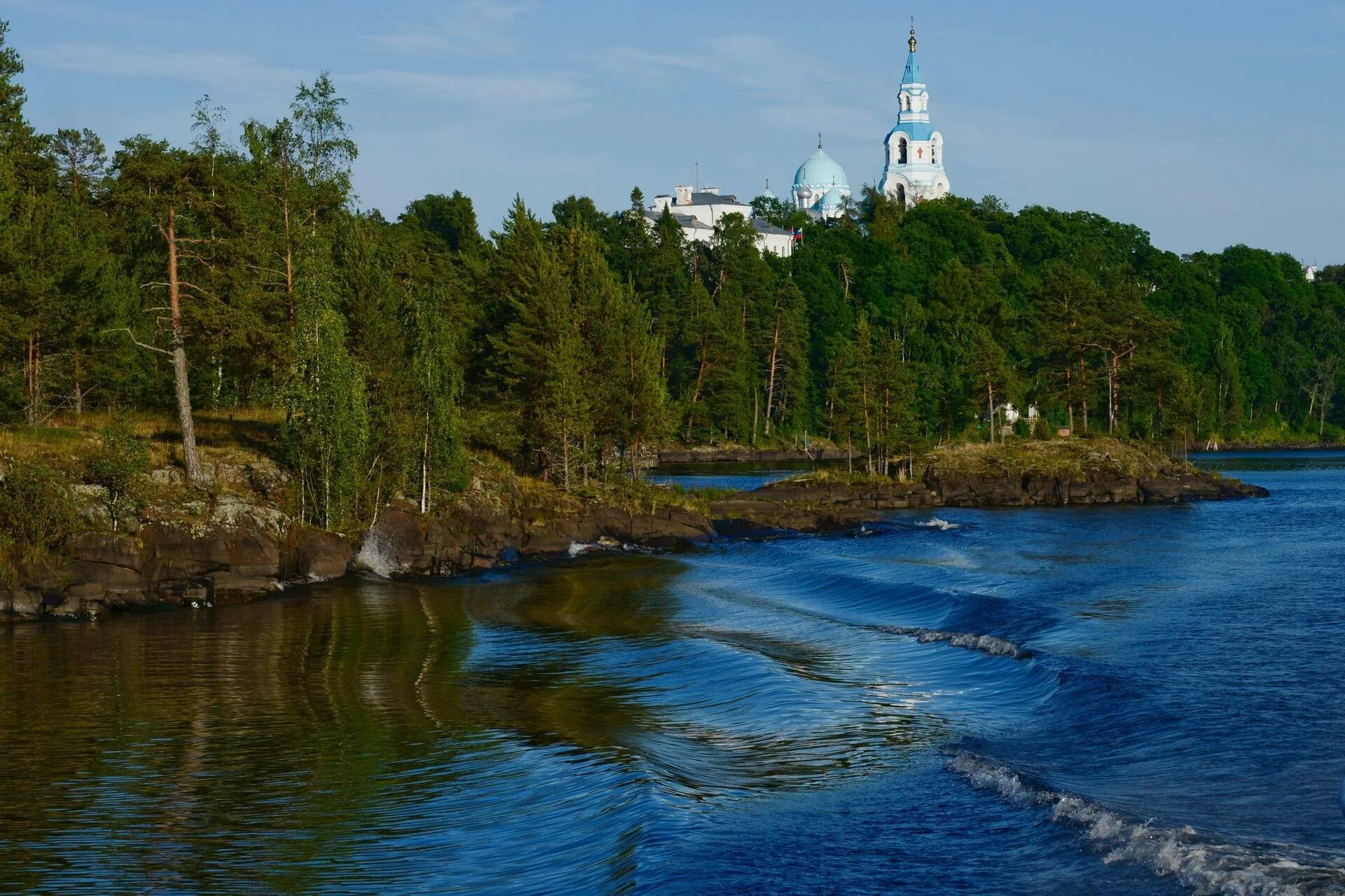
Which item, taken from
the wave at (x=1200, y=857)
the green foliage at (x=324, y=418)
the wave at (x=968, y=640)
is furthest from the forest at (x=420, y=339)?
the wave at (x=1200, y=857)

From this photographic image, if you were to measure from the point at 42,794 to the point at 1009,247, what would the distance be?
179183 millimetres

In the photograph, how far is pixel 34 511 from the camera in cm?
3891

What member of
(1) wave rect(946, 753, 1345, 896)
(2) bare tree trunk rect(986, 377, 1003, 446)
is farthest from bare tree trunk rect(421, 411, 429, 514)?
(2) bare tree trunk rect(986, 377, 1003, 446)

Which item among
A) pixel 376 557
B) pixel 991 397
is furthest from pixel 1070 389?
pixel 376 557

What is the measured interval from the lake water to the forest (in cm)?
1136

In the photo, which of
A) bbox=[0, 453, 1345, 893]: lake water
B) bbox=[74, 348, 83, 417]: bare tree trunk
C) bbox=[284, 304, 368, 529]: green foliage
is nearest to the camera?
bbox=[0, 453, 1345, 893]: lake water

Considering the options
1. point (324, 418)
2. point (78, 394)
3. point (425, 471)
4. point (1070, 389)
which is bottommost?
point (425, 471)

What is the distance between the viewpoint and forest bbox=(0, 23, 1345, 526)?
4766cm

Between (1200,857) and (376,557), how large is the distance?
37.5 metres

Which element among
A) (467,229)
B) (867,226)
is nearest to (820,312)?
(867,226)

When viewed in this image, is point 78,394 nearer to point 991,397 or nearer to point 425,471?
point 425,471

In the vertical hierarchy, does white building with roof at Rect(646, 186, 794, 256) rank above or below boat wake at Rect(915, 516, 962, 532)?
above

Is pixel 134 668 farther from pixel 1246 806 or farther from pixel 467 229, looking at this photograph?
pixel 467 229

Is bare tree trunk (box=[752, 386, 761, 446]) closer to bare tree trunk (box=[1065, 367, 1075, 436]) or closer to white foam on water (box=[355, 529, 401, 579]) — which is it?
bare tree trunk (box=[1065, 367, 1075, 436])
